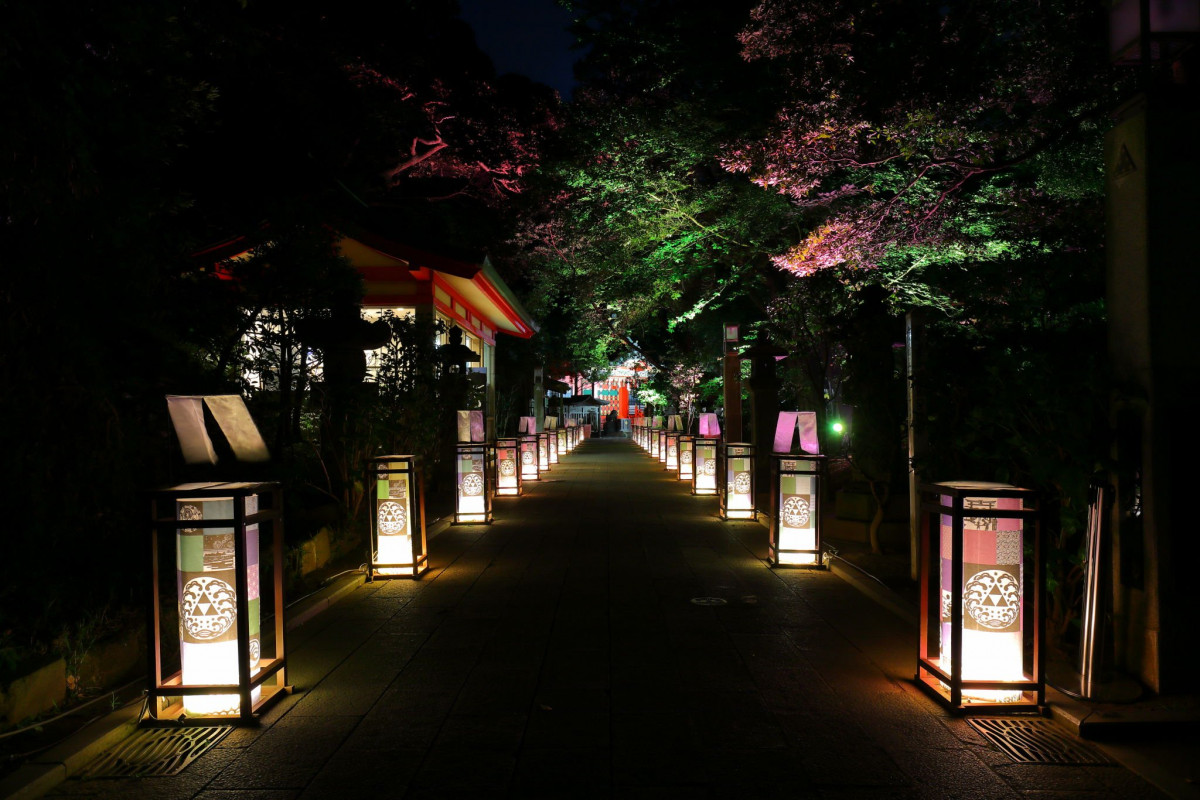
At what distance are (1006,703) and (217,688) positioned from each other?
14.5 feet

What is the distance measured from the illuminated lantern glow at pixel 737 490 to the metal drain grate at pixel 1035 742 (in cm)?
860

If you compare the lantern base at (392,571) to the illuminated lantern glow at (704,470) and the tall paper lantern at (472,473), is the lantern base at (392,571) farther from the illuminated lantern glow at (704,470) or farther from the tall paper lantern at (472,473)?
the illuminated lantern glow at (704,470)

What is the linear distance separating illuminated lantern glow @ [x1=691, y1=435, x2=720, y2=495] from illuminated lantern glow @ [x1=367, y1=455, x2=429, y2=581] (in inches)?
363

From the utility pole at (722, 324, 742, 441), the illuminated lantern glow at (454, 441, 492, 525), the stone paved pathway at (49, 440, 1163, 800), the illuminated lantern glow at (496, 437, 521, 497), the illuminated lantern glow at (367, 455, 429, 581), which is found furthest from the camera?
the utility pole at (722, 324, 742, 441)

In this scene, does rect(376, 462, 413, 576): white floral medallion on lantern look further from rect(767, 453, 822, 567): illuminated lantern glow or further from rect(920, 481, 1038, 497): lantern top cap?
rect(920, 481, 1038, 497): lantern top cap

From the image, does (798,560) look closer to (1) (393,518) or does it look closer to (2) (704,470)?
(1) (393,518)

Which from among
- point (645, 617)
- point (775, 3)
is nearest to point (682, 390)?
point (775, 3)

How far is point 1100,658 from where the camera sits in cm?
488

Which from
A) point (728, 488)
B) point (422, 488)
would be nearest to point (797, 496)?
point (422, 488)

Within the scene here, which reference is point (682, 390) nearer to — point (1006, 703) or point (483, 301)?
point (483, 301)

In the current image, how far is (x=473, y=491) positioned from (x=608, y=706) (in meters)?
8.31

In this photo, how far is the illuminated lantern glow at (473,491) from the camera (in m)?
12.7

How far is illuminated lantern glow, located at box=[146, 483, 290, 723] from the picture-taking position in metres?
4.52

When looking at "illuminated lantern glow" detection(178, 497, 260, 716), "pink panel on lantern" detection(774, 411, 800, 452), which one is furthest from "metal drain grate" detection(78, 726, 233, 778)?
"pink panel on lantern" detection(774, 411, 800, 452)
